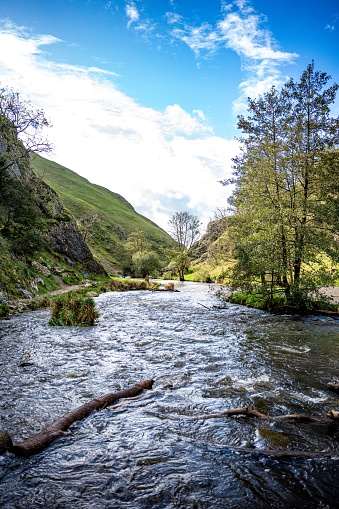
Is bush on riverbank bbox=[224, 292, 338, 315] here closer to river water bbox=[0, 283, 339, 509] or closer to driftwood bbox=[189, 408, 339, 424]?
river water bbox=[0, 283, 339, 509]

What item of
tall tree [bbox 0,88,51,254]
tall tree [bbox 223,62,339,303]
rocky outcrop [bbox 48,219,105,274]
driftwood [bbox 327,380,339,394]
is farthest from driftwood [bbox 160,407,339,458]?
rocky outcrop [bbox 48,219,105,274]

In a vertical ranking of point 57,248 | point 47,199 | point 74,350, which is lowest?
point 74,350

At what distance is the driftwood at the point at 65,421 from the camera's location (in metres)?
5.11

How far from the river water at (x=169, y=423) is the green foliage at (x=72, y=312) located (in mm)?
2662

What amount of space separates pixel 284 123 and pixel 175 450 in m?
24.5

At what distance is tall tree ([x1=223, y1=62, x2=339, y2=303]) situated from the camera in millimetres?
20906

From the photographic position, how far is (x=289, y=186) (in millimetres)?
23484

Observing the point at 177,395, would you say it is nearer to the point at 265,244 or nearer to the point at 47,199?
the point at 265,244

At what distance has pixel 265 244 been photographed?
2114cm

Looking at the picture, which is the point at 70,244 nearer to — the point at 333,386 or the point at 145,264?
the point at 145,264

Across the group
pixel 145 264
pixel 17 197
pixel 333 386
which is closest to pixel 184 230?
pixel 145 264

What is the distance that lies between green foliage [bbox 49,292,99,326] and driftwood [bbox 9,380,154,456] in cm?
1008

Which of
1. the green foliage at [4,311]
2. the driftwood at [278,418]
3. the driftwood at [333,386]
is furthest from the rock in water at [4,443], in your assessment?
the green foliage at [4,311]

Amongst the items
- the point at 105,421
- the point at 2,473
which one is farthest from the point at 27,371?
the point at 2,473
